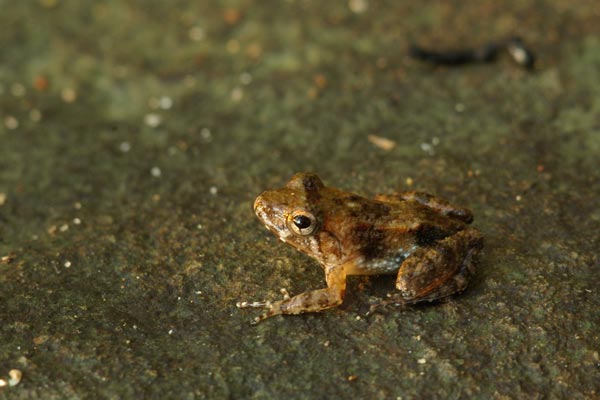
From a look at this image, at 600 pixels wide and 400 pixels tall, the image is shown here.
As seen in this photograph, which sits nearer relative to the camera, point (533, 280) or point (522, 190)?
point (533, 280)

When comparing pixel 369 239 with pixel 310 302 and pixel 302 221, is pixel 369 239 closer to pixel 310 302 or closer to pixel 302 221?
pixel 302 221

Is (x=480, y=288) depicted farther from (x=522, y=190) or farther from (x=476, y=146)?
(x=476, y=146)

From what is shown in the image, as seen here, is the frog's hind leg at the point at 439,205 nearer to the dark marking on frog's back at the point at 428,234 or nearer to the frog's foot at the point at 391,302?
the dark marking on frog's back at the point at 428,234

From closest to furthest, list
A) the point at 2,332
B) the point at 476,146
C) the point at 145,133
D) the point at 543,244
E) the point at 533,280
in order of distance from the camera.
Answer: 1. the point at 2,332
2. the point at 533,280
3. the point at 543,244
4. the point at 476,146
5. the point at 145,133

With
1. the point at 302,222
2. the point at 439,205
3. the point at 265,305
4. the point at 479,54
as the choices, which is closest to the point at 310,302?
the point at 265,305

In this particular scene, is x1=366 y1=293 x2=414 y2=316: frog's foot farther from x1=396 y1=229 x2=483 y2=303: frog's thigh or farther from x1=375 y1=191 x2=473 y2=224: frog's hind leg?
x1=375 y1=191 x2=473 y2=224: frog's hind leg

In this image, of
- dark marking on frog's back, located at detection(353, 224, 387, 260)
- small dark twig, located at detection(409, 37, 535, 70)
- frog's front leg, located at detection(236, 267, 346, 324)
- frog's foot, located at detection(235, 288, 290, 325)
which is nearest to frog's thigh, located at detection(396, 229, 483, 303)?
dark marking on frog's back, located at detection(353, 224, 387, 260)

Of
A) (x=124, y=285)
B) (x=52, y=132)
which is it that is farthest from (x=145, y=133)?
(x=124, y=285)

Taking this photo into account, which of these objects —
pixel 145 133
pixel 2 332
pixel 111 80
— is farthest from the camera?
pixel 111 80
